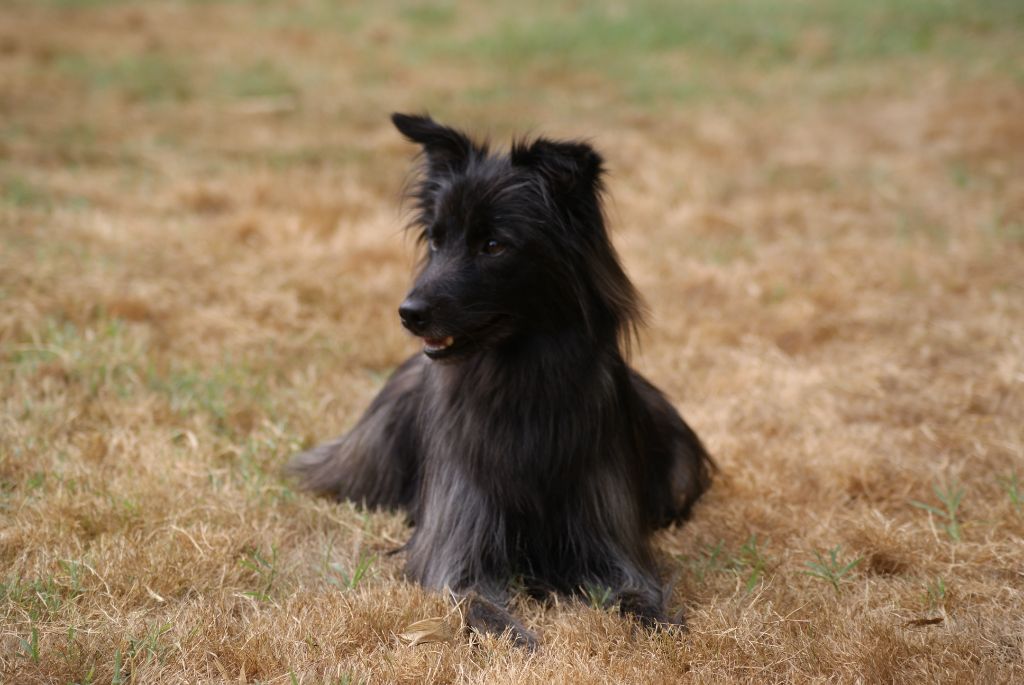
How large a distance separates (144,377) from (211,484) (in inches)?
47.8

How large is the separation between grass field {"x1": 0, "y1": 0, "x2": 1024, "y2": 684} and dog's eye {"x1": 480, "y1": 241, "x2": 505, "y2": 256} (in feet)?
3.76

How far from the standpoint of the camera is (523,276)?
3.53 metres

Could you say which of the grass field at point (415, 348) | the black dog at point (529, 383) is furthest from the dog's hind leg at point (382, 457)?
the black dog at point (529, 383)

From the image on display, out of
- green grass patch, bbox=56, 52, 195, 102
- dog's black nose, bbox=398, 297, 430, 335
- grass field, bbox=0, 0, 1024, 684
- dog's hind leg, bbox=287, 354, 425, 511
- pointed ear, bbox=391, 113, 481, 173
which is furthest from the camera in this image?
green grass patch, bbox=56, 52, 195, 102

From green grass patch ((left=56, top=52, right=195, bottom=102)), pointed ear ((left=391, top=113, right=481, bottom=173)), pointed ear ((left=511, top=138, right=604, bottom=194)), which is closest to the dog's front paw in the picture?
pointed ear ((left=511, top=138, right=604, bottom=194))

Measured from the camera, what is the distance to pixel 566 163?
11.3ft

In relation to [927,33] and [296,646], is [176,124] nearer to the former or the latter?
[296,646]

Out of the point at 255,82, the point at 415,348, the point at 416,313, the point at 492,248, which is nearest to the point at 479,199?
the point at 492,248

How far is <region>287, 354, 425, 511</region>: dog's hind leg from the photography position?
4250mm

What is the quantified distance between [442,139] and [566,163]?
553mm

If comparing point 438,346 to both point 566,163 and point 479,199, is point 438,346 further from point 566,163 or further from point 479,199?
point 566,163

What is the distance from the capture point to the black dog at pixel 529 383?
350 cm

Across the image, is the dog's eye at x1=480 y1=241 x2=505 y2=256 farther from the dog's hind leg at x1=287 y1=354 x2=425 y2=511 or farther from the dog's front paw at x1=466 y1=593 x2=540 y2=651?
the dog's front paw at x1=466 y1=593 x2=540 y2=651

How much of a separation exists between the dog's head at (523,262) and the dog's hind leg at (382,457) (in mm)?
744
